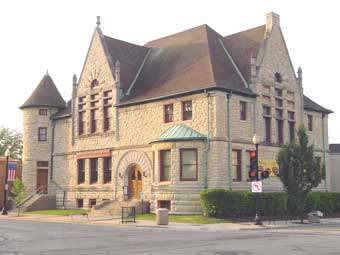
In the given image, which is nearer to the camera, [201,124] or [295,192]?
[295,192]

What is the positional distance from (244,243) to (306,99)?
28.7 metres

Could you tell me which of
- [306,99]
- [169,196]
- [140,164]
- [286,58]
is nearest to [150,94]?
[140,164]

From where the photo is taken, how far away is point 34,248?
53.5ft

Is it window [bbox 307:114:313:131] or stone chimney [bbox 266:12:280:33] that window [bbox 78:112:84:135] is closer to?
stone chimney [bbox 266:12:280:33]

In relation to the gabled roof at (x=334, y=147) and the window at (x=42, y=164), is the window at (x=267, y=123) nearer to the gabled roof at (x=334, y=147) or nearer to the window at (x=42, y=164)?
the window at (x=42, y=164)

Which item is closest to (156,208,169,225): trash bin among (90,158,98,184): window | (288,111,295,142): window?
(90,158,98,184): window

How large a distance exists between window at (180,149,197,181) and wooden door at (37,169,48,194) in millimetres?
17079

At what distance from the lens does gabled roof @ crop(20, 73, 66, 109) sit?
4650 centimetres

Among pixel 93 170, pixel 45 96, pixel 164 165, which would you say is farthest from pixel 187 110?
pixel 45 96

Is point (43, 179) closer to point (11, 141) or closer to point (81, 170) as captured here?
point (81, 170)

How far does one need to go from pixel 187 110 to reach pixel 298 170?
28.6 ft

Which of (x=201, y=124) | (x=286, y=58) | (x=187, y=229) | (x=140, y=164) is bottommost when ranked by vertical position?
(x=187, y=229)

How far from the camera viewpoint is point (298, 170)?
3116cm

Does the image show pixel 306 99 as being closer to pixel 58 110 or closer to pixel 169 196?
pixel 169 196
